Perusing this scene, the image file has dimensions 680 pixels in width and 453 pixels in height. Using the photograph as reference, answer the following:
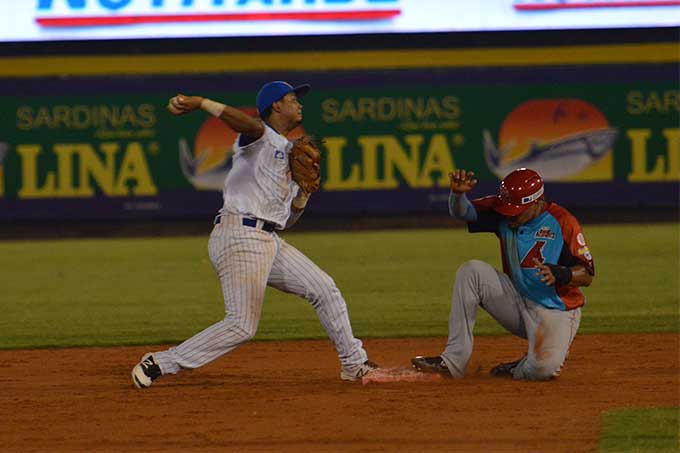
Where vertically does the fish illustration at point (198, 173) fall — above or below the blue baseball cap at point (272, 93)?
below

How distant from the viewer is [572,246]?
279 inches

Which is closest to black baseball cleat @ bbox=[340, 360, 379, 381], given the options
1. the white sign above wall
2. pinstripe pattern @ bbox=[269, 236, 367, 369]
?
pinstripe pattern @ bbox=[269, 236, 367, 369]

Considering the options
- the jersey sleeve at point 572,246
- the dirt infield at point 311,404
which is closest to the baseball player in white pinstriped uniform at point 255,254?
the dirt infield at point 311,404

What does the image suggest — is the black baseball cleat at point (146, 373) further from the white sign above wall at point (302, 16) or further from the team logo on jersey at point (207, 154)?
the white sign above wall at point (302, 16)

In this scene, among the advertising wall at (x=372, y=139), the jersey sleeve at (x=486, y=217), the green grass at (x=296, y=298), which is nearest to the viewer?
the jersey sleeve at (x=486, y=217)

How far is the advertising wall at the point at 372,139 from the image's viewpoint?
2052 centimetres

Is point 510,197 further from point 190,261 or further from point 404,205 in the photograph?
point 404,205

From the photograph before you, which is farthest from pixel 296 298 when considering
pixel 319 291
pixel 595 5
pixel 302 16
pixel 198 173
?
pixel 595 5

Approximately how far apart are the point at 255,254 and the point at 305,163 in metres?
0.56

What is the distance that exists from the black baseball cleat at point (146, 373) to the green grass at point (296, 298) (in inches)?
95.2

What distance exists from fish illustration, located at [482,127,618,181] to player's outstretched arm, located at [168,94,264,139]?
14.3 m

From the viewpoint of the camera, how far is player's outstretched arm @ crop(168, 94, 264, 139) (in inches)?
257

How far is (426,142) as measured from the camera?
68.2 feet

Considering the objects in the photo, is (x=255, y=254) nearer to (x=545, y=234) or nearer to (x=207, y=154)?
(x=545, y=234)
